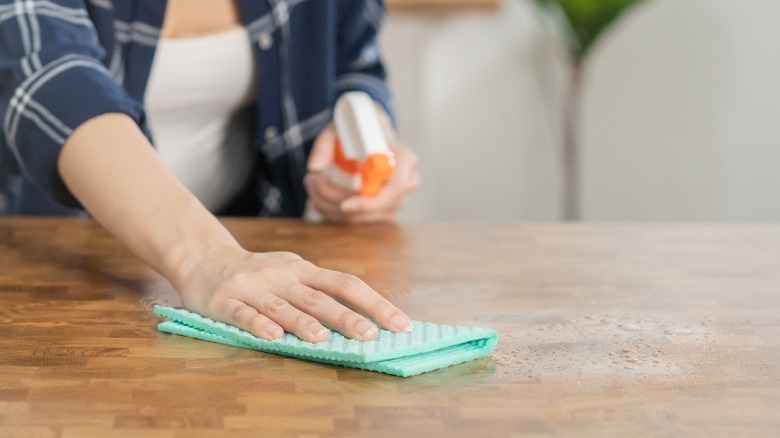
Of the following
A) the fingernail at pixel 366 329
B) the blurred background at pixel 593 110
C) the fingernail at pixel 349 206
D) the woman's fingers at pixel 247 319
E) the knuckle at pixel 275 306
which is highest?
the fingernail at pixel 366 329

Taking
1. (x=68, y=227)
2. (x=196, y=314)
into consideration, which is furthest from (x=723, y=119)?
(x=196, y=314)

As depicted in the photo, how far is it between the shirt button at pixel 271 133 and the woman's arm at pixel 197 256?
40cm

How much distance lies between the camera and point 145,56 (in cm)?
128

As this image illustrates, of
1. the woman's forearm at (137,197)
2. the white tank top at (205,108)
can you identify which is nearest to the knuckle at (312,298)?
the woman's forearm at (137,197)

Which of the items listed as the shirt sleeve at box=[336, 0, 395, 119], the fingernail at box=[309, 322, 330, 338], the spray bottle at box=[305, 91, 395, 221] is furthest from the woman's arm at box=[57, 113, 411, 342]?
the shirt sleeve at box=[336, 0, 395, 119]

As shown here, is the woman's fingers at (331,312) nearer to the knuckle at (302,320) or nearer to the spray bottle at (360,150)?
the knuckle at (302,320)

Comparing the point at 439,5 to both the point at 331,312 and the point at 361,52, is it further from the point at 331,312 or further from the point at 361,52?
the point at 331,312

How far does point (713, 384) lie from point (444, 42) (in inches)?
81.7

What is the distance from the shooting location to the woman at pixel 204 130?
32.4 inches

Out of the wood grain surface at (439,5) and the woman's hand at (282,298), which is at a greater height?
the woman's hand at (282,298)

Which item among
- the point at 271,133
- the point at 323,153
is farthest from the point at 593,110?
the point at 323,153

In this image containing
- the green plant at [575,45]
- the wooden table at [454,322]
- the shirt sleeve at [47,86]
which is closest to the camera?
the wooden table at [454,322]

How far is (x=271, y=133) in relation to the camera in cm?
139

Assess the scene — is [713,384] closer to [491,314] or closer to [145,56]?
[491,314]
